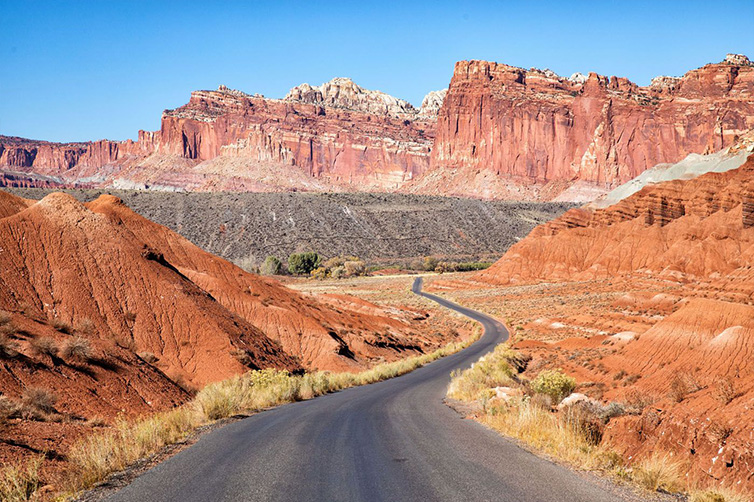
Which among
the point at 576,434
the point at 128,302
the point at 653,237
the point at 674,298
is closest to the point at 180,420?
the point at 576,434

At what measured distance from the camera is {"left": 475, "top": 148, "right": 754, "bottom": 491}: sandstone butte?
1224 centimetres

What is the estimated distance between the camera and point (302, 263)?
382ft

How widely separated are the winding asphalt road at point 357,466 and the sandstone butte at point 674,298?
11.4 feet

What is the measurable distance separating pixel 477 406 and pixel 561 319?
132 feet

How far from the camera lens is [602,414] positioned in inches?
554

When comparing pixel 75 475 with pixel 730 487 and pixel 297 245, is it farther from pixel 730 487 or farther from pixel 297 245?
pixel 297 245

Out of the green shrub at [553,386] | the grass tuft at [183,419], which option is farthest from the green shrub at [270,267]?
the green shrub at [553,386]

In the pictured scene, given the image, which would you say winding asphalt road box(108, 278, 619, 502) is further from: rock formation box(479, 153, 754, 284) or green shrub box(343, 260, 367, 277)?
green shrub box(343, 260, 367, 277)

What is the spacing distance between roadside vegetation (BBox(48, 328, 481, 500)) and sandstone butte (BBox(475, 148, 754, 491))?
9.81 metres

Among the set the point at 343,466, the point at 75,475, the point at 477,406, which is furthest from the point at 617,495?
the point at 477,406

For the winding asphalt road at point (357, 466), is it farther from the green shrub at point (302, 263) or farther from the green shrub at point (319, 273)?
the green shrub at point (302, 263)

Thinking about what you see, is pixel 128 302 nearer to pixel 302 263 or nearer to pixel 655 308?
pixel 655 308

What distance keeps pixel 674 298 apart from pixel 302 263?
258 ft

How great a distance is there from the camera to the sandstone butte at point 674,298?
482 inches
